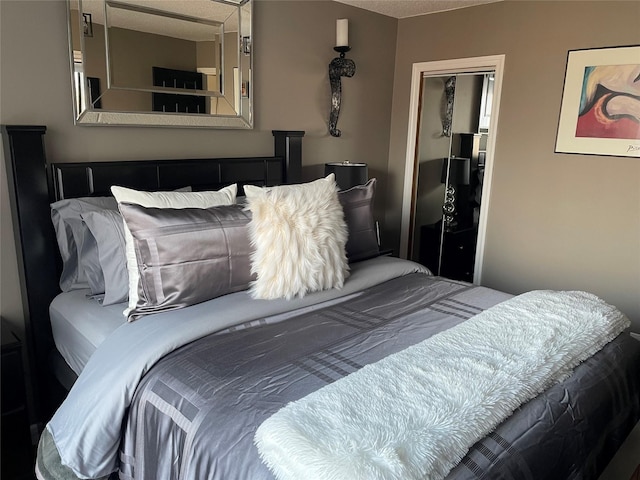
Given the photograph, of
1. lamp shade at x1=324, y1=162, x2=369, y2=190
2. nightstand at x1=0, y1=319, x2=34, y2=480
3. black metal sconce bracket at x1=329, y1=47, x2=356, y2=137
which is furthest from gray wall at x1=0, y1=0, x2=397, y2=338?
nightstand at x1=0, y1=319, x2=34, y2=480

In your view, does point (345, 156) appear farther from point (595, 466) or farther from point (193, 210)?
point (595, 466)

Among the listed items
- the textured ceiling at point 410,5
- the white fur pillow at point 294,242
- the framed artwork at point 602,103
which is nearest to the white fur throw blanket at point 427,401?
the white fur pillow at point 294,242

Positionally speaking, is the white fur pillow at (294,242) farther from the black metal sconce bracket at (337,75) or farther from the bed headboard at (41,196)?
the black metal sconce bracket at (337,75)

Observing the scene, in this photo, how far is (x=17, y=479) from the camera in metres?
1.92

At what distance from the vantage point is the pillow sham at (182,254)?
1780mm

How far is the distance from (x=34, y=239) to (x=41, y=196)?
0.19 metres

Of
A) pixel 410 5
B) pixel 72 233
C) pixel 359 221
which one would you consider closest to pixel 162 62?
pixel 72 233

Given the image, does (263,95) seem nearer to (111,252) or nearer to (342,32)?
(342,32)

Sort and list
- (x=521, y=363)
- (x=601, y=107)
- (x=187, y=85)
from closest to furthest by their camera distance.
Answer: (x=521, y=363) → (x=187, y=85) → (x=601, y=107)

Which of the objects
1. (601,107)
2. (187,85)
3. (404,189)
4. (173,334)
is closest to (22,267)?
(173,334)

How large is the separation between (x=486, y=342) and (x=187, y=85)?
2.01 meters

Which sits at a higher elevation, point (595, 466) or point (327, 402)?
point (327, 402)

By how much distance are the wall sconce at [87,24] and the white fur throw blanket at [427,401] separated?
77.0 inches

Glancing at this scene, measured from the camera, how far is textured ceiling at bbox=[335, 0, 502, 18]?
3.31 metres
